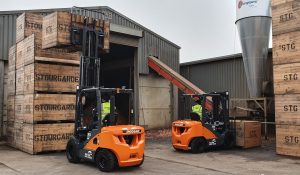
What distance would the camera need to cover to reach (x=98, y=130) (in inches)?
366

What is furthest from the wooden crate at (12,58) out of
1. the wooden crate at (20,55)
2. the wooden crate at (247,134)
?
the wooden crate at (247,134)

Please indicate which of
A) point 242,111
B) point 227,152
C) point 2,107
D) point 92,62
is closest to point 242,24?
point 242,111

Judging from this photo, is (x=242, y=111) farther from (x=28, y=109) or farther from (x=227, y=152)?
(x=28, y=109)

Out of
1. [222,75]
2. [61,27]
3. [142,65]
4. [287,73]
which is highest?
[61,27]

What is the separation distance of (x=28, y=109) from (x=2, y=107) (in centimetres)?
414

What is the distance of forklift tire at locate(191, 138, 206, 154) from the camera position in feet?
41.5

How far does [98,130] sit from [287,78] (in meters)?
7.03

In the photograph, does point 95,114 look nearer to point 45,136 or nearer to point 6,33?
point 45,136

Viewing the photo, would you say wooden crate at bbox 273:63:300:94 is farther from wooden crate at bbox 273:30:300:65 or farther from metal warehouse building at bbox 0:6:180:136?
metal warehouse building at bbox 0:6:180:136

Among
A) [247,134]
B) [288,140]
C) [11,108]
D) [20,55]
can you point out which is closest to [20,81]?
[20,55]

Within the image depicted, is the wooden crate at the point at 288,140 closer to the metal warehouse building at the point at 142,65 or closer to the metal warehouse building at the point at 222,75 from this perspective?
the metal warehouse building at the point at 222,75

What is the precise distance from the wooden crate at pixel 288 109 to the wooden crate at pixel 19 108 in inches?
380

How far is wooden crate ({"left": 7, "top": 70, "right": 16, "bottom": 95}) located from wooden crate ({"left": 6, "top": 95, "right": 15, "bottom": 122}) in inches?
8.7

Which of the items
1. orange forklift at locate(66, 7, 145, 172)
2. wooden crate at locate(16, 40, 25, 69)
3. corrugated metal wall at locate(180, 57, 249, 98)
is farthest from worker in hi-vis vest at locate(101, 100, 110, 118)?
corrugated metal wall at locate(180, 57, 249, 98)
